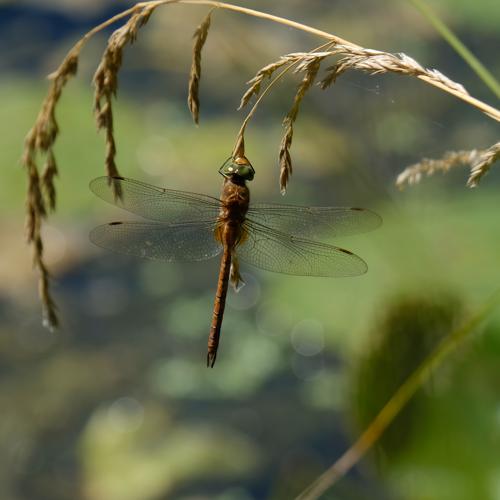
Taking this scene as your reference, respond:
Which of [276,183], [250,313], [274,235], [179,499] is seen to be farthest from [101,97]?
[276,183]

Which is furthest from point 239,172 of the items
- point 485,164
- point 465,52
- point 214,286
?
point 214,286

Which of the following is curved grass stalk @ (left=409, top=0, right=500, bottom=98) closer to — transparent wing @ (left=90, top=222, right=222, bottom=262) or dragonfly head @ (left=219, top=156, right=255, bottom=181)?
dragonfly head @ (left=219, top=156, right=255, bottom=181)

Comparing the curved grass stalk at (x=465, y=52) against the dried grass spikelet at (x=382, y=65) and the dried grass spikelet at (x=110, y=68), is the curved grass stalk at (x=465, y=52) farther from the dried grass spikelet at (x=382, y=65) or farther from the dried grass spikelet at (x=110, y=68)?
the dried grass spikelet at (x=110, y=68)

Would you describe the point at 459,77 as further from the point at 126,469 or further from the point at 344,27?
the point at 126,469

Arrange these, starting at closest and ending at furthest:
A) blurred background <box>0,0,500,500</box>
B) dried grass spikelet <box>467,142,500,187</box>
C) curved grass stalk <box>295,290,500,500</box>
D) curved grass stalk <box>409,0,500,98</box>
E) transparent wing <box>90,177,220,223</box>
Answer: dried grass spikelet <box>467,142,500,187</box> → curved grass stalk <box>409,0,500,98</box> → curved grass stalk <box>295,290,500,500</box> → transparent wing <box>90,177,220,223</box> → blurred background <box>0,0,500,500</box>

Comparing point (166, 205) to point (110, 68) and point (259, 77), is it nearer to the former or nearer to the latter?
point (110, 68)

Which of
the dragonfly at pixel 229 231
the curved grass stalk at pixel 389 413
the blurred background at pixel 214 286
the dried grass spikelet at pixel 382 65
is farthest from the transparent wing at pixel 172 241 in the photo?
the dried grass spikelet at pixel 382 65

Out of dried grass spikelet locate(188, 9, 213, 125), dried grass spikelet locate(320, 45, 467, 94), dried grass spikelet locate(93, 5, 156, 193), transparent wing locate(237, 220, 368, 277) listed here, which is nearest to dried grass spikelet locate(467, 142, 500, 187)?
dried grass spikelet locate(320, 45, 467, 94)
